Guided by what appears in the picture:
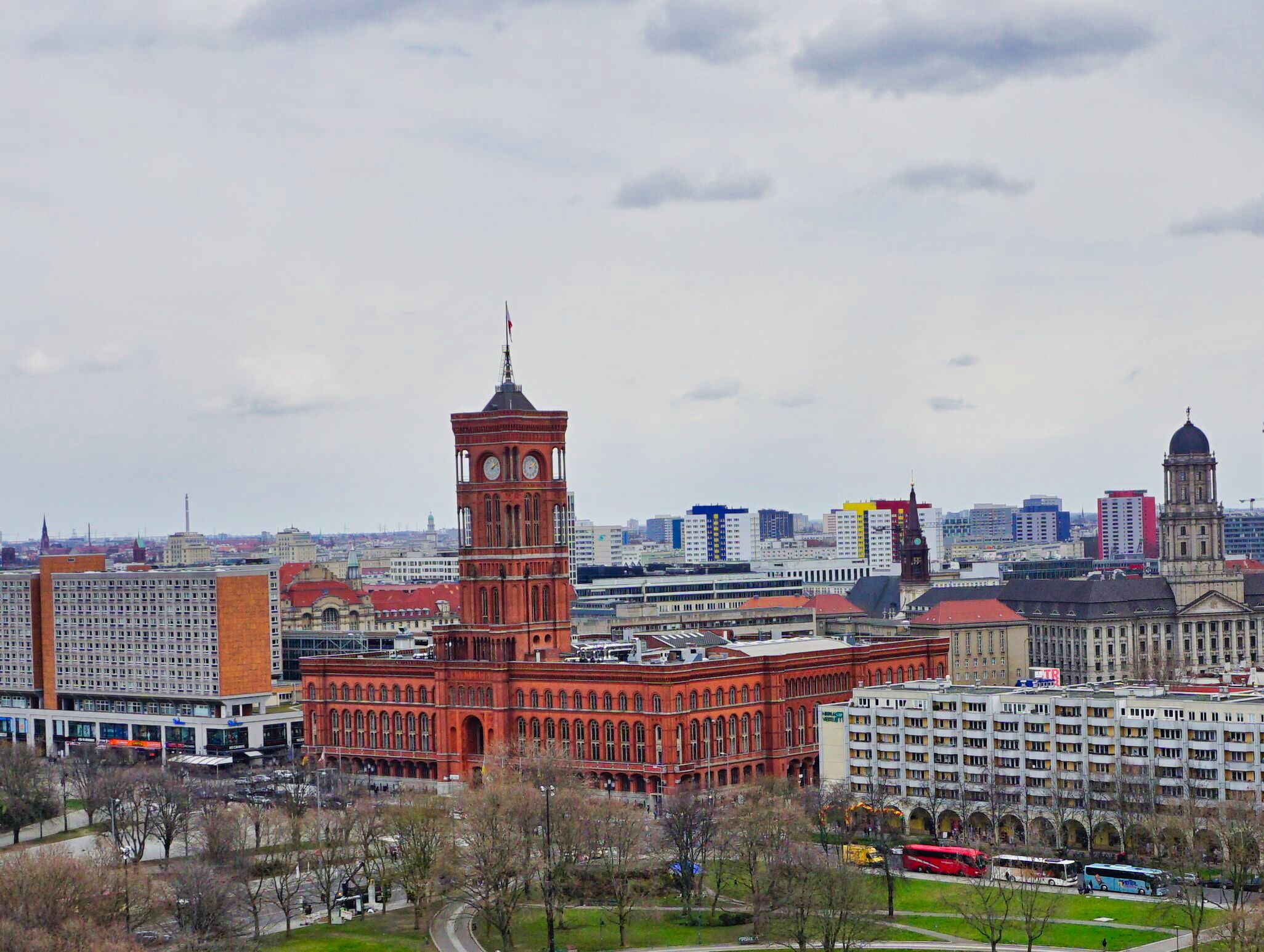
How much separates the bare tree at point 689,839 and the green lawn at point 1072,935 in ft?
47.9

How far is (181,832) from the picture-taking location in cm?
15875

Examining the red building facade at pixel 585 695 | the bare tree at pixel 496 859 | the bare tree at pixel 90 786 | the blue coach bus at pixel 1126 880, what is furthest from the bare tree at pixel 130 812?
the blue coach bus at pixel 1126 880

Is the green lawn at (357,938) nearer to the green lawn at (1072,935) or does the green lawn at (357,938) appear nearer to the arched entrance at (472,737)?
the green lawn at (1072,935)

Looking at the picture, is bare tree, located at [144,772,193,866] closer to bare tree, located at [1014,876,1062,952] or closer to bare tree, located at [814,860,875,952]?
bare tree, located at [814,860,875,952]

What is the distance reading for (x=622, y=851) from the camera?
450 feet

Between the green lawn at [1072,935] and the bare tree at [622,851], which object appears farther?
the bare tree at [622,851]

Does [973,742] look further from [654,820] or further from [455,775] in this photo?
[455,775]

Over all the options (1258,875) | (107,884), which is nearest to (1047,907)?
(1258,875)

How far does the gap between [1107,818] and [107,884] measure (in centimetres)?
6695

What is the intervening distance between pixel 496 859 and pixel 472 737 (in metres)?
62.5

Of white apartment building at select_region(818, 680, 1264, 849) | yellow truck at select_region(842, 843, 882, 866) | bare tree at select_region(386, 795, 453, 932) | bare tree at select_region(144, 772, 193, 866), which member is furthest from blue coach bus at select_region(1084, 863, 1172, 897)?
bare tree at select_region(144, 772, 193, 866)

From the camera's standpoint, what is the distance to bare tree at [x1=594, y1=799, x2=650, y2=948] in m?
132

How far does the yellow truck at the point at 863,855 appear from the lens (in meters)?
145

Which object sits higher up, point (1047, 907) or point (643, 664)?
point (643, 664)
